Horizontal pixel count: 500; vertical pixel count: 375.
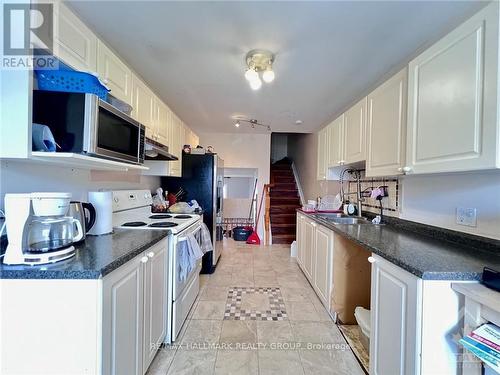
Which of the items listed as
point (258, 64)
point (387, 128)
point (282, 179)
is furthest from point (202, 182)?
point (282, 179)

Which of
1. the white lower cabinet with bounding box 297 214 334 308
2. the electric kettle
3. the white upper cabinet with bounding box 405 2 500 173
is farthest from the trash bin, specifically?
the white upper cabinet with bounding box 405 2 500 173

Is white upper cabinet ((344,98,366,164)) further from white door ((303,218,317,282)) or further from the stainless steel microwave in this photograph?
the stainless steel microwave

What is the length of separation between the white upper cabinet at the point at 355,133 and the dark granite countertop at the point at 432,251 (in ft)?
2.55

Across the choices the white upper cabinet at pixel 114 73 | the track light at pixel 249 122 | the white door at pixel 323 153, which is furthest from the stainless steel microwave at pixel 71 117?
the track light at pixel 249 122

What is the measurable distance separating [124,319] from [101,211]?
2.37ft

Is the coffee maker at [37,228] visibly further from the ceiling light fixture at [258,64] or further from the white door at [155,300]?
the ceiling light fixture at [258,64]

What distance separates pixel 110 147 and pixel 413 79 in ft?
6.29

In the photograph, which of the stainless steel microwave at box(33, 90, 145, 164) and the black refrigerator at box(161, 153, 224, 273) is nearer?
the stainless steel microwave at box(33, 90, 145, 164)

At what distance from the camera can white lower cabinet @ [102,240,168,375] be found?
1.05 meters

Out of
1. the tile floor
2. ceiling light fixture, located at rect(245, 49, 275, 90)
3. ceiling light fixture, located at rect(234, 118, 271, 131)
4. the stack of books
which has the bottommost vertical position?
the tile floor

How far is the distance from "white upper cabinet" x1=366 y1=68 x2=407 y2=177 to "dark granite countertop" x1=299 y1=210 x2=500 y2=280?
0.48 meters

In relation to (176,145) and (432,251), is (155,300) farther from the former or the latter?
(176,145)

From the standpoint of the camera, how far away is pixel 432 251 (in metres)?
1.34

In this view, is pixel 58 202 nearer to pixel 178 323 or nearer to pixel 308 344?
pixel 178 323
